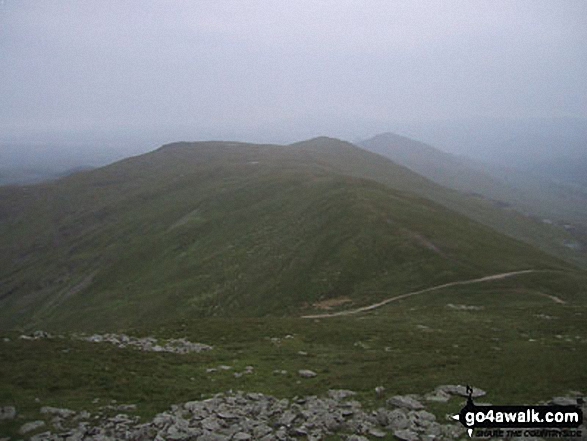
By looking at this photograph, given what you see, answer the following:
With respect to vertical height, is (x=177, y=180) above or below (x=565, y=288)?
above

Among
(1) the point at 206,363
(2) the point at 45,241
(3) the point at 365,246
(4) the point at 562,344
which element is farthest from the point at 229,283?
(2) the point at 45,241

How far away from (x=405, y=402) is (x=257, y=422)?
6.13m

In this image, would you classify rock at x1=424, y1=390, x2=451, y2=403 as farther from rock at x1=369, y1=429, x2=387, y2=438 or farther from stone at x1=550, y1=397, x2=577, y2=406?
stone at x1=550, y1=397, x2=577, y2=406

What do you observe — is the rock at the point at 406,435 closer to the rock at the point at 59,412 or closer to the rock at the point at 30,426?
the rock at the point at 59,412

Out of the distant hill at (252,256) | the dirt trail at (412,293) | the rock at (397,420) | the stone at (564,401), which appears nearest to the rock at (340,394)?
the rock at (397,420)

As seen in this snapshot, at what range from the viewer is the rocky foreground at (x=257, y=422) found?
1616cm

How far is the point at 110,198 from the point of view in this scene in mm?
196250

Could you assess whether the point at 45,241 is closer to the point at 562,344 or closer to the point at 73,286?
the point at 73,286

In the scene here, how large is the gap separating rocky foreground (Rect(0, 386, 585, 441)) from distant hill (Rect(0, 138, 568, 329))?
34.6 meters

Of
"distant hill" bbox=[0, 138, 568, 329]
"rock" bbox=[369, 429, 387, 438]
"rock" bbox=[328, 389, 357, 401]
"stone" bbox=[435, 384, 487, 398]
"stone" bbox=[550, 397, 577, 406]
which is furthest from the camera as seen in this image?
"distant hill" bbox=[0, 138, 568, 329]

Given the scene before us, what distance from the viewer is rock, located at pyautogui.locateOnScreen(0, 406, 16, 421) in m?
17.6

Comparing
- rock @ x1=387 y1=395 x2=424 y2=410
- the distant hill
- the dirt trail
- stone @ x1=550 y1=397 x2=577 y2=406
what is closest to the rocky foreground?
rock @ x1=387 y1=395 x2=424 y2=410

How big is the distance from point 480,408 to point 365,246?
51541 millimetres

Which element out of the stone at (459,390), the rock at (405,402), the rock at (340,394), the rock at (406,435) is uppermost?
the rock at (406,435)
